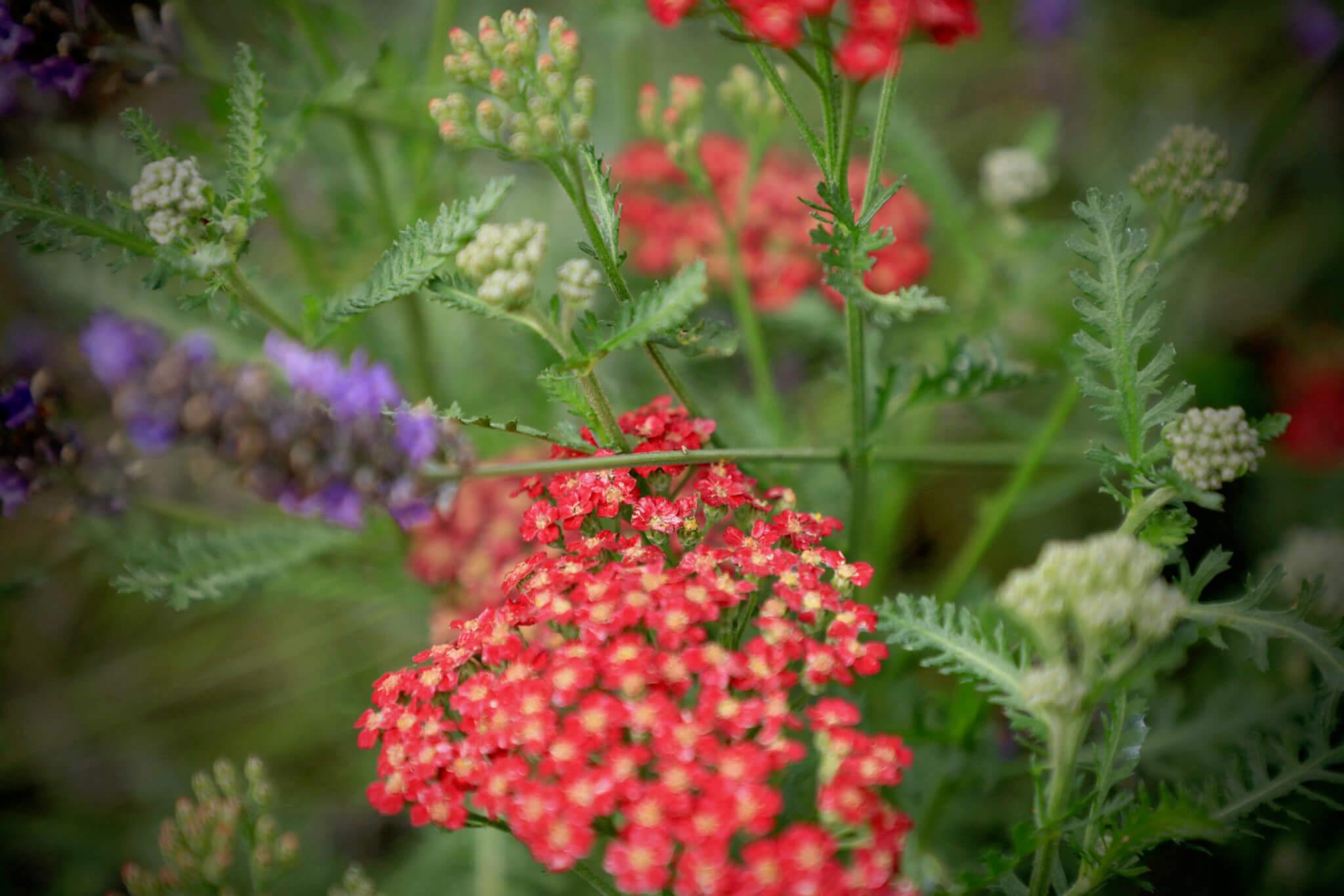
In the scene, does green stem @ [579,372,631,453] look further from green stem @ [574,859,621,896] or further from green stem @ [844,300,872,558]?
green stem @ [574,859,621,896]

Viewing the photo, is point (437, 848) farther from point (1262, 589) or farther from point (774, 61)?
point (774, 61)

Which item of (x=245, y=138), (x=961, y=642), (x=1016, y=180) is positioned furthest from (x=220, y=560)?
(x=1016, y=180)

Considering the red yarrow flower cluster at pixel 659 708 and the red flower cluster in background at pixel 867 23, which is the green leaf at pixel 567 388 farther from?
the red flower cluster in background at pixel 867 23

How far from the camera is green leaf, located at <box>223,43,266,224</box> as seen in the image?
49.8 inches

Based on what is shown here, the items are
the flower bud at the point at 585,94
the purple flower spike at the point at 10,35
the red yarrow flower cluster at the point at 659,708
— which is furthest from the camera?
the purple flower spike at the point at 10,35

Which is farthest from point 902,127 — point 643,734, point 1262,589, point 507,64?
point 643,734

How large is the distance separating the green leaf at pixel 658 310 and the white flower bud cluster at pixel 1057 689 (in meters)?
0.57

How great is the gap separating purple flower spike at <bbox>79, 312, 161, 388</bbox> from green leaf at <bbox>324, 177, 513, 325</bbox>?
27 centimetres

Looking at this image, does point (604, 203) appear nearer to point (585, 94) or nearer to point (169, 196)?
point (585, 94)

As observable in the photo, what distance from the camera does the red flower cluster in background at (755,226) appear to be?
2291mm

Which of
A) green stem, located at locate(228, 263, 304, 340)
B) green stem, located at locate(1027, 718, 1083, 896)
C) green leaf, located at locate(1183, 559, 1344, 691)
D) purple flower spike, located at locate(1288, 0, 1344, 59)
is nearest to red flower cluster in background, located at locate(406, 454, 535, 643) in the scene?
green stem, located at locate(228, 263, 304, 340)

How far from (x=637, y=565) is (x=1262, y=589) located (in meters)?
0.81

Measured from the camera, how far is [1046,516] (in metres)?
2.86

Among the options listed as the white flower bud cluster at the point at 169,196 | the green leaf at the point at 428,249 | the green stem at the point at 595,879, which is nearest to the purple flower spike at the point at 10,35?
the white flower bud cluster at the point at 169,196
